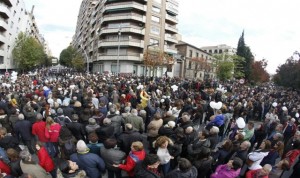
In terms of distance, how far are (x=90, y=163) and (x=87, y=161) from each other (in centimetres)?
6

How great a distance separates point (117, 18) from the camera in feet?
157

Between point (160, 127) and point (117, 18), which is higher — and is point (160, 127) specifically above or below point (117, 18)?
below

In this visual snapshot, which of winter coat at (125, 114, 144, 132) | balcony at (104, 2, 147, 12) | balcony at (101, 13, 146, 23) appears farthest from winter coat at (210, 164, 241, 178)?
balcony at (104, 2, 147, 12)

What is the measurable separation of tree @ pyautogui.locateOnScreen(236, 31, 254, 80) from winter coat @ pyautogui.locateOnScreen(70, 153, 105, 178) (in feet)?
203

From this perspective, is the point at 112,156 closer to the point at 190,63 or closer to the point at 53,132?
the point at 53,132

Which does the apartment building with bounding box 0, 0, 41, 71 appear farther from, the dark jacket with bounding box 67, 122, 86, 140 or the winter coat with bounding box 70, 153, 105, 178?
the winter coat with bounding box 70, 153, 105, 178

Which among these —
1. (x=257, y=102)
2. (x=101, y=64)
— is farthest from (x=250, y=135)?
(x=101, y=64)

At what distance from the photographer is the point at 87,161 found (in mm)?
4754

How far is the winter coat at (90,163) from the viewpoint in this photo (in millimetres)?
4758

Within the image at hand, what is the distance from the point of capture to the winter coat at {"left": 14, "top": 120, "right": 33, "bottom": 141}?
287 inches

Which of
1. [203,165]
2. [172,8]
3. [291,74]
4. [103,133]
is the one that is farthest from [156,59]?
[203,165]

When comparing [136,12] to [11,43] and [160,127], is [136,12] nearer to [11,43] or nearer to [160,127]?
[11,43]

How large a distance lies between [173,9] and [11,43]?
3056cm

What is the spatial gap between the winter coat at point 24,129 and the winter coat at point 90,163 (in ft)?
10.3
